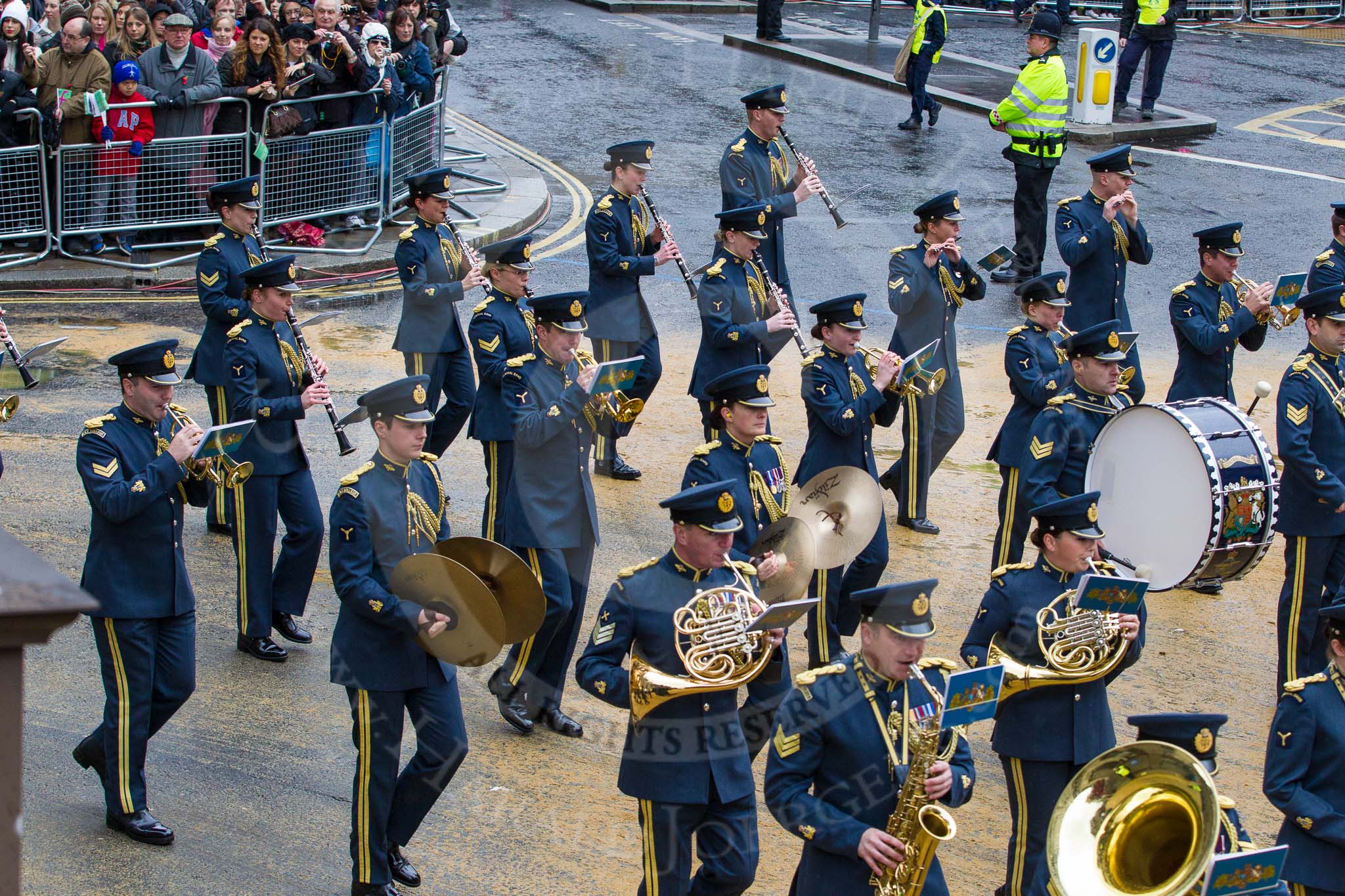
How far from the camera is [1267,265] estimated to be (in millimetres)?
16312

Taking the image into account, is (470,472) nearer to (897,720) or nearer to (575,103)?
(897,720)

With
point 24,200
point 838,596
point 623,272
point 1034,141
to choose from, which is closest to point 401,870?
point 838,596

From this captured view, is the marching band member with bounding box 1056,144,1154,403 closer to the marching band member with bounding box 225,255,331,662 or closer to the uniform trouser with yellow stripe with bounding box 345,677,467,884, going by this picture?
the marching band member with bounding box 225,255,331,662

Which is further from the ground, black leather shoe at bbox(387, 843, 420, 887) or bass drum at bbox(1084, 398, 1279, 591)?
bass drum at bbox(1084, 398, 1279, 591)

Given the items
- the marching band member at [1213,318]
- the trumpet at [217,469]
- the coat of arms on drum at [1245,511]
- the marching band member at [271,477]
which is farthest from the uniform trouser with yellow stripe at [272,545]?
the marching band member at [1213,318]

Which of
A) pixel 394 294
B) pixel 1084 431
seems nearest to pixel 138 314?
pixel 394 294

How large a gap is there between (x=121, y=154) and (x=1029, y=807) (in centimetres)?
1078

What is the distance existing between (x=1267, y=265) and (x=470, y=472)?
8.70 metres

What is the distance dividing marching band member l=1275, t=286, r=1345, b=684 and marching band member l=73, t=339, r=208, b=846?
5493 millimetres

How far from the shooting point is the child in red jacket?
571 inches

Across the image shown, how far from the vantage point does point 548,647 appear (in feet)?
27.7

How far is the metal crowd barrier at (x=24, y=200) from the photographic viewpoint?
47.4 ft

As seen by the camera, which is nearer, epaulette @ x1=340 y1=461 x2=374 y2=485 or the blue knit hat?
epaulette @ x1=340 y1=461 x2=374 y2=485

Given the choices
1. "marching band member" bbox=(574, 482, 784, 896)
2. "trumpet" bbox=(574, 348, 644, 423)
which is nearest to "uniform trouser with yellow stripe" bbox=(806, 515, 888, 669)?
"trumpet" bbox=(574, 348, 644, 423)
